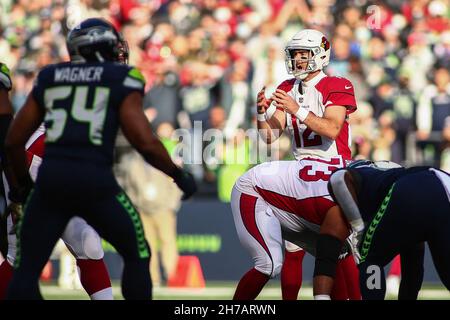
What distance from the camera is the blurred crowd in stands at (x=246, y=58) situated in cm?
1341

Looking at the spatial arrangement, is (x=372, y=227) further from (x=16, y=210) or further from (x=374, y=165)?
(x=16, y=210)

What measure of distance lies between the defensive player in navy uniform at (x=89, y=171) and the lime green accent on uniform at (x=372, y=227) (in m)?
1.23

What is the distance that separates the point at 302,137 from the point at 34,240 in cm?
258

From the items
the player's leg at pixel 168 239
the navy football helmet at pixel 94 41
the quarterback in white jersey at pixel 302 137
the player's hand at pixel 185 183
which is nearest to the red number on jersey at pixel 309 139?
the quarterback in white jersey at pixel 302 137

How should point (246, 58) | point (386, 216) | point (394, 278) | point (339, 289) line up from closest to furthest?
point (386, 216)
point (339, 289)
point (394, 278)
point (246, 58)

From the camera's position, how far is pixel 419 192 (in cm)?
628

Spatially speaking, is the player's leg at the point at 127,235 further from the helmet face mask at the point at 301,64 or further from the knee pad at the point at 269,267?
the helmet face mask at the point at 301,64

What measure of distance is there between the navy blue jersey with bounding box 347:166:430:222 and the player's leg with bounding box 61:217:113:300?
1.80 m

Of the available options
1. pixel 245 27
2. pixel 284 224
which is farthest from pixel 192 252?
pixel 284 224

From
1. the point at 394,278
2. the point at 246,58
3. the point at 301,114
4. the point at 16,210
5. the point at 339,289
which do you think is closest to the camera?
the point at 16,210

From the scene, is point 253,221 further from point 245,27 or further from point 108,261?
point 245,27

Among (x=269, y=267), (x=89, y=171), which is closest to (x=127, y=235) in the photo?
(x=89, y=171)

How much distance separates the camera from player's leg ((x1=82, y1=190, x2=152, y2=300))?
575 cm

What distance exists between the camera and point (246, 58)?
1426 centimetres
